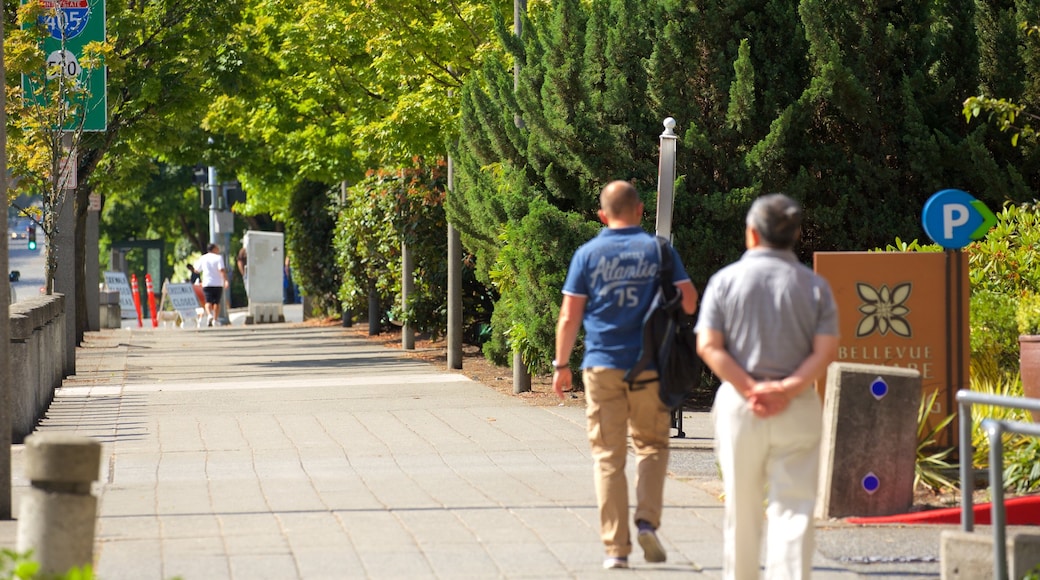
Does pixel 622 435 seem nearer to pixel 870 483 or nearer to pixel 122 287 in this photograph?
pixel 870 483

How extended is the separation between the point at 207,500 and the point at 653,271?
3.35 m

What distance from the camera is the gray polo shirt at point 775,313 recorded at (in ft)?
19.1

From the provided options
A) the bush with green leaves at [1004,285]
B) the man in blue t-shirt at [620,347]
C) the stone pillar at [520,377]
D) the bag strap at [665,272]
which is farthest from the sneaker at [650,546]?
the stone pillar at [520,377]

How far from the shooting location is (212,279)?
3325 centimetres

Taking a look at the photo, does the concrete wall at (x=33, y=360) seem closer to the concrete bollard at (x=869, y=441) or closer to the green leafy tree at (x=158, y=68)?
the concrete bollard at (x=869, y=441)

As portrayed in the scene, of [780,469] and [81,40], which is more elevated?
[81,40]

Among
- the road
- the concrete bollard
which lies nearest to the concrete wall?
the concrete bollard

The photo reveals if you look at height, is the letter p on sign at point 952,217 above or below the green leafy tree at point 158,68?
below

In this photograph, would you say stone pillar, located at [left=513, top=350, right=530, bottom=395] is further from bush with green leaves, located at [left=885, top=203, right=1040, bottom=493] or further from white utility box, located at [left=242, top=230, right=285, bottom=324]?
white utility box, located at [left=242, top=230, right=285, bottom=324]

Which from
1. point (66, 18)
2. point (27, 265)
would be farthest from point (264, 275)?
point (27, 265)

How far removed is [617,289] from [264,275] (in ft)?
96.8

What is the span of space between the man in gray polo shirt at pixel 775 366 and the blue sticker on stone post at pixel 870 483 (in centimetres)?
262

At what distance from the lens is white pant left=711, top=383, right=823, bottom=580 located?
5.80m

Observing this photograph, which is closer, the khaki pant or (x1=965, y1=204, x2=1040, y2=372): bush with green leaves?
the khaki pant
